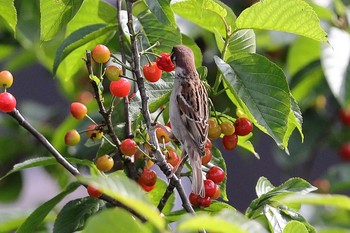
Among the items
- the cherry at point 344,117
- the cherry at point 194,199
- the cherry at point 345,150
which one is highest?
the cherry at point 194,199

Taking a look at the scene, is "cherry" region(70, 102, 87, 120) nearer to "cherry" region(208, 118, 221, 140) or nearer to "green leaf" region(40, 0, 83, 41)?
"green leaf" region(40, 0, 83, 41)

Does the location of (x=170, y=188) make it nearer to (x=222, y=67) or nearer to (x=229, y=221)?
(x=222, y=67)

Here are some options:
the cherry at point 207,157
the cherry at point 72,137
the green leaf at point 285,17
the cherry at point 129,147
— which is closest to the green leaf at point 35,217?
the cherry at point 72,137

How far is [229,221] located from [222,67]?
0.79 metres

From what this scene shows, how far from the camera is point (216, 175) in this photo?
2109 mm

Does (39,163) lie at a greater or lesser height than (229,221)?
lesser

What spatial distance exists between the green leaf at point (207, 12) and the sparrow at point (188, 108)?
0.46 feet

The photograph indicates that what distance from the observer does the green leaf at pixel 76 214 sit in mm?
2170

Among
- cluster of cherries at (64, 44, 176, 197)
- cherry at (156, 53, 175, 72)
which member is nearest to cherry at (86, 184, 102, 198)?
cluster of cherries at (64, 44, 176, 197)

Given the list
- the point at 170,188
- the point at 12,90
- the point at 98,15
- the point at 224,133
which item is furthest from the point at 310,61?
the point at 12,90

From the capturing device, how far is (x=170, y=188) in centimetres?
189

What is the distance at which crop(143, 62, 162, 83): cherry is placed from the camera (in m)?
2.05

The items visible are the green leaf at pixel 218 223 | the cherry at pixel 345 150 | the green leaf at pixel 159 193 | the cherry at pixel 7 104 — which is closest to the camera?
the green leaf at pixel 218 223

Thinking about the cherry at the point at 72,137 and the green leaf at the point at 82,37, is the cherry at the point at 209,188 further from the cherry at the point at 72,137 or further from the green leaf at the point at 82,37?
the green leaf at the point at 82,37
